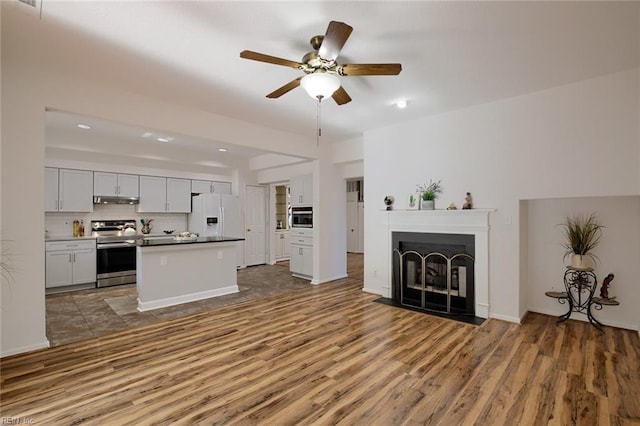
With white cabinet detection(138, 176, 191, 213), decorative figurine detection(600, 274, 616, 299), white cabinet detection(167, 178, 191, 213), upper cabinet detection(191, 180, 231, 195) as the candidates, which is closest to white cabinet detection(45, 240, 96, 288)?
white cabinet detection(138, 176, 191, 213)

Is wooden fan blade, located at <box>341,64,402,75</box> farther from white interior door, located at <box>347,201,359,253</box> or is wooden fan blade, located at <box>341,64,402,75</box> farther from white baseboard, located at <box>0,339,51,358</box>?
white interior door, located at <box>347,201,359,253</box>

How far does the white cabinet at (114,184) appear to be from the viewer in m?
5.98

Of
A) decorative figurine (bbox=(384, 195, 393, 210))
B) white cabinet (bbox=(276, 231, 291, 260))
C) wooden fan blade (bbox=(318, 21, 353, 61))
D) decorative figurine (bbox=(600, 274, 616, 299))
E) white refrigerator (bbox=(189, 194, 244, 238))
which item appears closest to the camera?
wooden fan blade (bbox=(318, 21, 353, 61))

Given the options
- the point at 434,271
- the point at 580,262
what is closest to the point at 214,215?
the point at 434,271

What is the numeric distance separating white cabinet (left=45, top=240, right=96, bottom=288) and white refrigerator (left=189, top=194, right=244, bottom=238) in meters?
2.04

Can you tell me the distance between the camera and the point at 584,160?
131 inches

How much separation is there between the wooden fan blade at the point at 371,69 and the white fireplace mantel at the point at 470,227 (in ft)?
7.97

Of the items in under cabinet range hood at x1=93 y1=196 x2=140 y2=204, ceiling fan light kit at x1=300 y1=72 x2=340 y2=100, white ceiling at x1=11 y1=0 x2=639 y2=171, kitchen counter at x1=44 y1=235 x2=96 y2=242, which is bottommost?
kitchen counter at x1=44 y1=235 x2=96 y2=242

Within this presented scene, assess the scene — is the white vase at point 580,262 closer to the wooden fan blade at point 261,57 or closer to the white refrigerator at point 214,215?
the wooden fan blade at point 261,57

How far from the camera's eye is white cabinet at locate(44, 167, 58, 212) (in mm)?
5422

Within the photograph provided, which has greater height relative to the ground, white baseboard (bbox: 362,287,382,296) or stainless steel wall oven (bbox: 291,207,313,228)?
stainless steel wall oven (bbox: 291,207,313,228)

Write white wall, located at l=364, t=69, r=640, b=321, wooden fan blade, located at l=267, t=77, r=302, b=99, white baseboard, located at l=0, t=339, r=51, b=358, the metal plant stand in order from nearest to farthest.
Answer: wooden fan blade, located at l=267, t=77, r=302, b=99, white baseboard, located at l=0, t=339, r=51, b=358, white wall, located at l=364, t=69, r=640, b=321, the metal plant stand

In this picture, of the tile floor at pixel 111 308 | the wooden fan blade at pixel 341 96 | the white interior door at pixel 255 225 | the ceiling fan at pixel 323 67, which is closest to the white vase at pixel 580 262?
the ceiling fan at pixel 323 67

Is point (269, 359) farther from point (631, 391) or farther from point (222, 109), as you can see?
point (222, 109)
